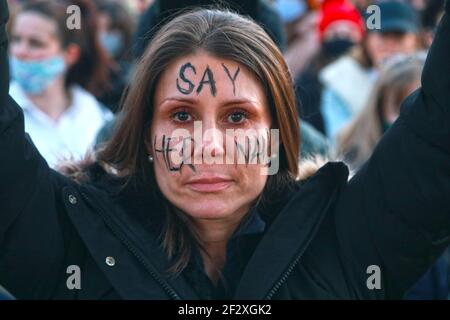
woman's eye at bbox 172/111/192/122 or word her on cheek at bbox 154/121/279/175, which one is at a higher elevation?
woman's eye at bbox 172/111/192/122

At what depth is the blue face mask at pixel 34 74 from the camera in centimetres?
556

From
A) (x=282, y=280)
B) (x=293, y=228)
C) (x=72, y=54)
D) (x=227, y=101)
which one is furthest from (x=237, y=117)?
(x=72, y=54)

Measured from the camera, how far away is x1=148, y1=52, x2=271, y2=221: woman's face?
8.45ft

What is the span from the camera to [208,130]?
101 inches

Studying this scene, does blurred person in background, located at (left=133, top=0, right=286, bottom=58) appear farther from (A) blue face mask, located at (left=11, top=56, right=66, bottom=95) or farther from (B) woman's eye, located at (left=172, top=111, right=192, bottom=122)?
(A) blue face mask, located at (left=11, top=56, right=66, bottom=95)

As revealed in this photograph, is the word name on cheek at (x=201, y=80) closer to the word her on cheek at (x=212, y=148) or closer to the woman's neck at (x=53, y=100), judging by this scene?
the word her on cheek at (x=212, y=148)

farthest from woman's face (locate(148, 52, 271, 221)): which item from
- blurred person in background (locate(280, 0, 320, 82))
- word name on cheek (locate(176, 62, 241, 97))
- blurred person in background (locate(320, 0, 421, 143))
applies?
blurred person in background (locate(280, 0, 320, 82))

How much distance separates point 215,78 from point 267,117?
18 centimetres

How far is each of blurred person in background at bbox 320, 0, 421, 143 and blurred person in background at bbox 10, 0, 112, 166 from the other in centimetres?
140

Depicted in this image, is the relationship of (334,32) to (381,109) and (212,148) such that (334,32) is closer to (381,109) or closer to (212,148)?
(381,109)

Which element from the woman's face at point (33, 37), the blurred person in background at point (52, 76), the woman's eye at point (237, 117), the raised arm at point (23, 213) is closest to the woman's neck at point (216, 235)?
the woman's eye at point (237, 117)

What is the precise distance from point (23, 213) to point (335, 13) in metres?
4.69

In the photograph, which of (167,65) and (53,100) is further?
(53,100)
